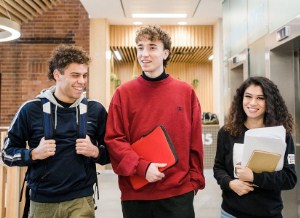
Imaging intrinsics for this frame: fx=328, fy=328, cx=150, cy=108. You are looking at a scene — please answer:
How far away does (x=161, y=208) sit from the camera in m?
1.74

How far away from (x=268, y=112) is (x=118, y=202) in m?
3.20

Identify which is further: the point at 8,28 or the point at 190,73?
the point at 190,73

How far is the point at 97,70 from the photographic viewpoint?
7184 mm

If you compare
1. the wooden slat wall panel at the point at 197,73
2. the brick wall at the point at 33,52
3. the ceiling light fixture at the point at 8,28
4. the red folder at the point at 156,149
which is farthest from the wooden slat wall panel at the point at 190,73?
the red folder at the point at 156,149

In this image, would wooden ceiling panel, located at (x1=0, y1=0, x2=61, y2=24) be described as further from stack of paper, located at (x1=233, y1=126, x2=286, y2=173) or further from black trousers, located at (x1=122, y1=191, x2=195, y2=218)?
stack of paper, located at (x1=233, y1=126, x2=286, y2=173)

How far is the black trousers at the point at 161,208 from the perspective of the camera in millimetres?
1732

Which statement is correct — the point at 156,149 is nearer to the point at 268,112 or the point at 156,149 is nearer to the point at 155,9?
the point at 268,112

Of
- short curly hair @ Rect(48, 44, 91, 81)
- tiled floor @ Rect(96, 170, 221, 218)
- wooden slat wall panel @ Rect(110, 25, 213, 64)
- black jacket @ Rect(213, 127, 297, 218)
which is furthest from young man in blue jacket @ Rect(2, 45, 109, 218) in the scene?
wooden slat wall panel @ Rect(110, 25, 213, 64)

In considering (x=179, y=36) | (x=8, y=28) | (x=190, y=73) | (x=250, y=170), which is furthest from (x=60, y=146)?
(x=190, y=73)

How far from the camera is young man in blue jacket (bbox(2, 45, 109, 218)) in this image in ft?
5.74

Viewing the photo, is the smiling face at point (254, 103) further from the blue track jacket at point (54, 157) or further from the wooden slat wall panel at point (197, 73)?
the wooden slat wall panel at point (197, 73)

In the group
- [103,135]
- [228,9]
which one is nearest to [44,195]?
[103,135]

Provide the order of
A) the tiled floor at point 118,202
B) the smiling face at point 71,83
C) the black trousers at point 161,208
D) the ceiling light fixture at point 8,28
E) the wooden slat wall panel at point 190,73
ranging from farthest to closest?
the wooden slat wall panel at point 190,73
the tiled floor at point 118,202
the ceiling light fixture at point 8,28
the smiling face at point 71,83
the black trousers at point 161,208

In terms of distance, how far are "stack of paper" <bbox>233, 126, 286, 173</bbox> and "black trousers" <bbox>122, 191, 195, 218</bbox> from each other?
1.27 feet
